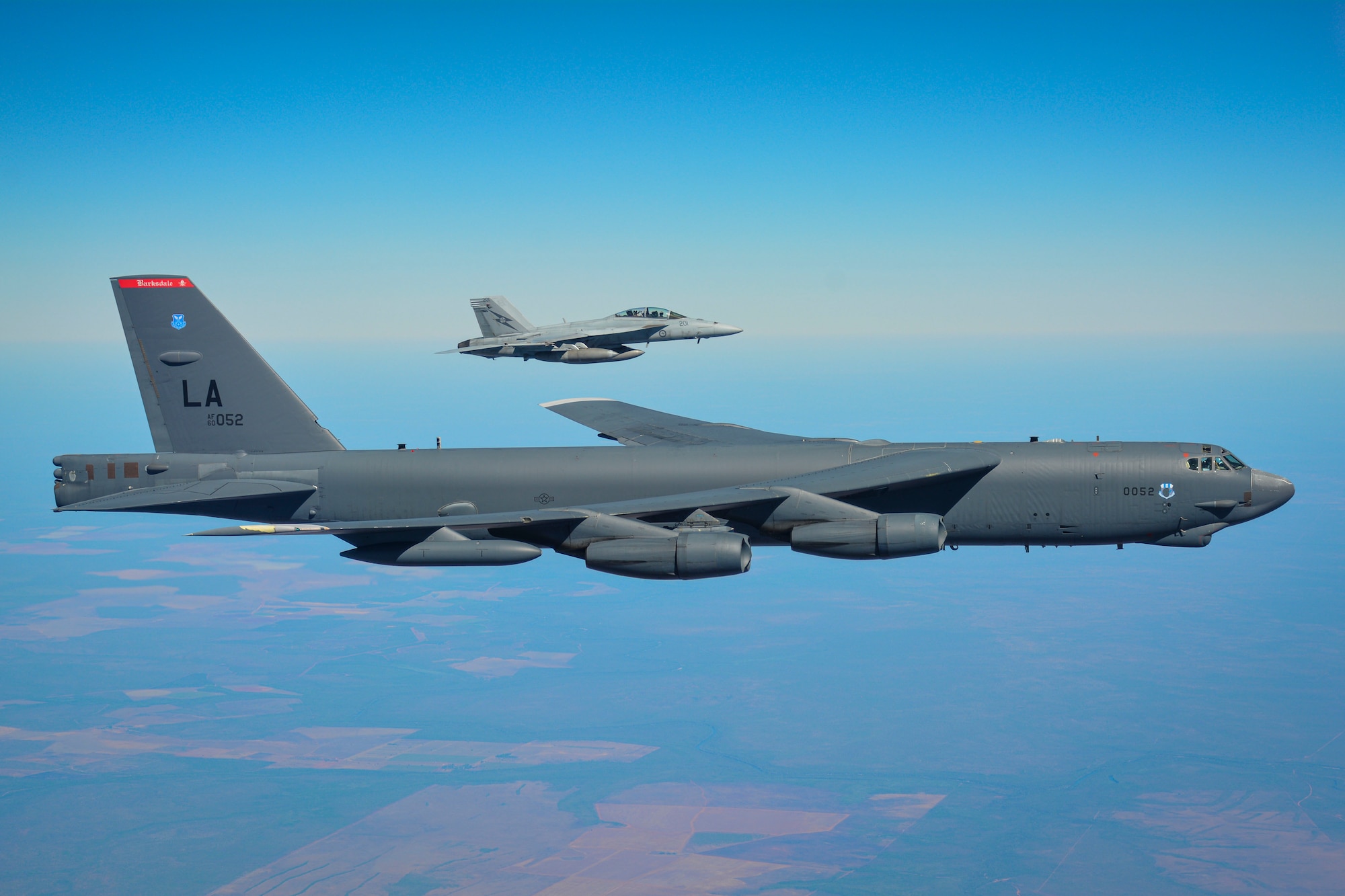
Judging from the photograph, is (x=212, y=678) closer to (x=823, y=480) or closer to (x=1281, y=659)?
(x=823, y=480)

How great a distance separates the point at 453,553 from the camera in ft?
74.9

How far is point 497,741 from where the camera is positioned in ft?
318

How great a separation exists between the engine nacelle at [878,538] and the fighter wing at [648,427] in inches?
249

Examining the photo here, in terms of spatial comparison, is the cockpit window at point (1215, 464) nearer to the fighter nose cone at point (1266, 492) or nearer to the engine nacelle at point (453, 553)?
the fighter nose cone at point (1266, 492)

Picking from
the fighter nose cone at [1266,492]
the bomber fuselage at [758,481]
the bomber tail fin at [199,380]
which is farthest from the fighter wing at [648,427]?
the fighter nose cone at [1266,492]

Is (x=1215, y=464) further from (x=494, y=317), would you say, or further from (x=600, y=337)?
(x=494, y=317)

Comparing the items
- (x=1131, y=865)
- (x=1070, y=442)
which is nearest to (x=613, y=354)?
(x=1070, y=442)

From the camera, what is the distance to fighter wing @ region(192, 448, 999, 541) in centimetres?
2320

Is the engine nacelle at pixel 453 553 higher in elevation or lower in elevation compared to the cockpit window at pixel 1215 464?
lower

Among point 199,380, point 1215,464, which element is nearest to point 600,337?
point 199,380

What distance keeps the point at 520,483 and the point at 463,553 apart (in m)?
5.35

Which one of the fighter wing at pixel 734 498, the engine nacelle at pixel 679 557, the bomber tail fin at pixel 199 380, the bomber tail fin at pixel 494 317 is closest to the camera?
the engine nacelle at pixel 679 557

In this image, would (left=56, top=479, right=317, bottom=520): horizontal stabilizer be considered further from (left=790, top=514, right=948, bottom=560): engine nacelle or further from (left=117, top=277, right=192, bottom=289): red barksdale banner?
(left=790, top=514, right=948, bottom=560): engine nacelle

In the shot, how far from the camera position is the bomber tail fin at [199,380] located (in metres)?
29.0
